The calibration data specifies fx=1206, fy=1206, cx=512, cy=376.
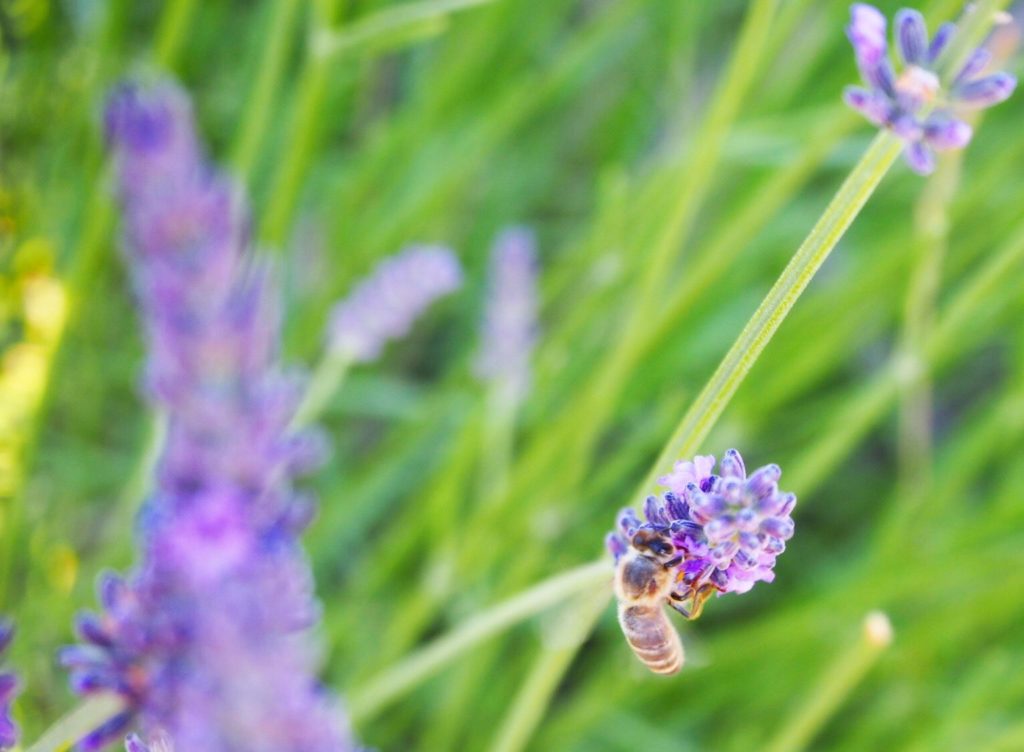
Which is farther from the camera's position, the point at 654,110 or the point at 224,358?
the point at 654,110

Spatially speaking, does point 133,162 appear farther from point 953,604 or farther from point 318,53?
point 953,604

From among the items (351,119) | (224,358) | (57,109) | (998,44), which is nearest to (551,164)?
(351,119)

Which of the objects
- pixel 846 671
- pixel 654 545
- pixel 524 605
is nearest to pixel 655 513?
pixel 654 545

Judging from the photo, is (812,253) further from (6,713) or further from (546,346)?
(546,346)

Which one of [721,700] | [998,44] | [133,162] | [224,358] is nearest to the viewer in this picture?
[224,358]

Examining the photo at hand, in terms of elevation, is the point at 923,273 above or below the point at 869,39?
above

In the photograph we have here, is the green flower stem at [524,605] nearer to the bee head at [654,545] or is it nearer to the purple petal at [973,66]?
the bee head at [654,545]
